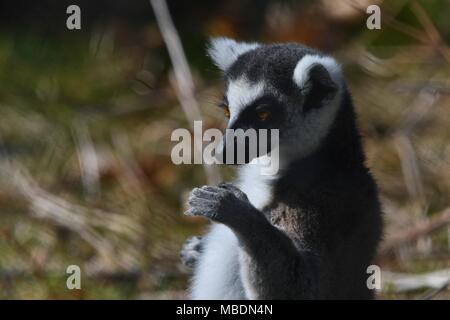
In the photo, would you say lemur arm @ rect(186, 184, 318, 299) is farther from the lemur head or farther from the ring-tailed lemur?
the lemur head

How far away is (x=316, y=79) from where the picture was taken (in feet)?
7.86

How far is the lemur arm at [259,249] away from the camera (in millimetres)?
2154

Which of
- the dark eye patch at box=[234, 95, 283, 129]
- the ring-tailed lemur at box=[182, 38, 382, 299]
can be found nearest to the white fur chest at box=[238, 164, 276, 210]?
the ring-tailed lemur at box=[182, 38, 382, 299]

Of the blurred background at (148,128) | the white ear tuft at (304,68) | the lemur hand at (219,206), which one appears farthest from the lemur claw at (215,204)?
the blurred background at (148,128)

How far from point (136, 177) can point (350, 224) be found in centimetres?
232

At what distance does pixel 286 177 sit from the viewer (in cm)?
243

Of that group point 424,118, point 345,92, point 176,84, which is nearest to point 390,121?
point 424,118

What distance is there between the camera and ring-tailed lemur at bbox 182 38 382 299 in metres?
2.34

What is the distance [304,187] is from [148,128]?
2.72 m

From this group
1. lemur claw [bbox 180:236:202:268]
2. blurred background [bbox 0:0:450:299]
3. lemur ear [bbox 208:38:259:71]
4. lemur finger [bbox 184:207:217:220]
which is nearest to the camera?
lemur finger [bbox 184:207:217:220]

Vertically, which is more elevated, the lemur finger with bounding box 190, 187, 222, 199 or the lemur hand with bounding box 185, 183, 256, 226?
the lemur finger with bounding box 190, 187, 222, 199

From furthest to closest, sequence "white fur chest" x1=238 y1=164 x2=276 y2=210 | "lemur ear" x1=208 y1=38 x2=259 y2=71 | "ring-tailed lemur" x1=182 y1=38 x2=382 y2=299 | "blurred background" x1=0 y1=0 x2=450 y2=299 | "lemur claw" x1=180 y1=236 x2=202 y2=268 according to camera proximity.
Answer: "blurred background" x1=0 y1=0 x2=450 y2=299 → "lemur claw" x1=180 y1=236 x2=202 y2=268 → "lemur ear" x1=208 y1=38 x2=259 y2=71 → "white fur chest" x1=238 y1=164 x2=276 y2=210 → "ring-tailed lemur" x1=182 y1=38 x2=382 y2=299

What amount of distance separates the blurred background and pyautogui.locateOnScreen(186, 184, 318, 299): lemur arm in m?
0.99

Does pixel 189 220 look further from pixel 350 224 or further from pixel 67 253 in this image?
pixel 350 224
